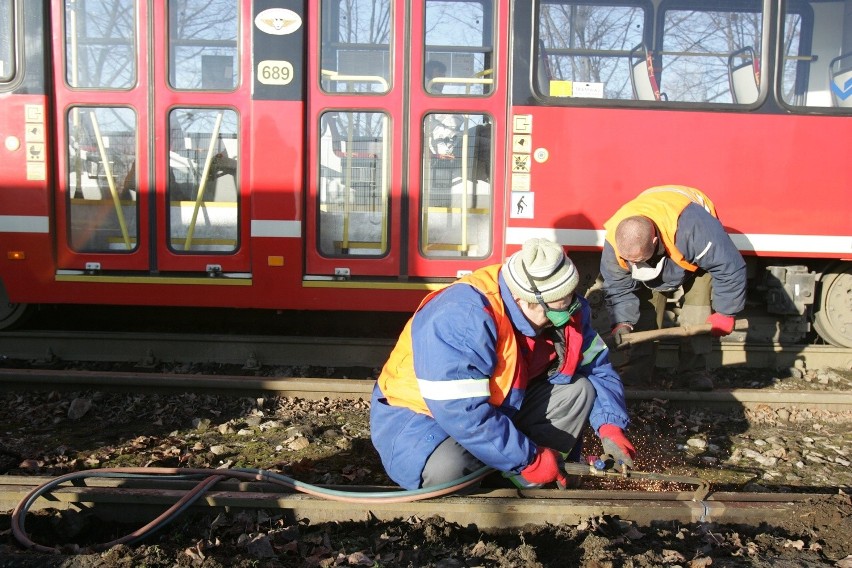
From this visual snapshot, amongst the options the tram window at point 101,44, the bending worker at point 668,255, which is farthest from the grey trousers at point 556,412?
the tram window at point 101,44

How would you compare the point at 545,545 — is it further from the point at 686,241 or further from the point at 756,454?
the point at 686,241

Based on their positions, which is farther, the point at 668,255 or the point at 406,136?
the point at 406,136

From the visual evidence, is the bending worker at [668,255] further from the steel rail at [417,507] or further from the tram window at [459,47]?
the steel rail at [417,507]

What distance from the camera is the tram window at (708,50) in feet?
19.4

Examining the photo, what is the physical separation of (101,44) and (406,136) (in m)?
2.58

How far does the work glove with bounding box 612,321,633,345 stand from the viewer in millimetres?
5074

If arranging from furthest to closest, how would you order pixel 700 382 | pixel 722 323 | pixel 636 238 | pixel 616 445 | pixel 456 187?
pixel 456 187 → pixel 700 382 → pixel 722 323 → pixel 636 238 → pixel 616 445

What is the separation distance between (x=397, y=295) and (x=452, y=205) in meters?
0.87

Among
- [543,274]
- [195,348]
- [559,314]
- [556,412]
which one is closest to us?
[543,274]

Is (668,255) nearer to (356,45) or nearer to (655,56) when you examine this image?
(655,56)

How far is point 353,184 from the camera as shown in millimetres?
6000

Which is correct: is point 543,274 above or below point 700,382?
above

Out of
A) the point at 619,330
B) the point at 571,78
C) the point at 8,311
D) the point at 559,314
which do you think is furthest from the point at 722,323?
the point at 8,311

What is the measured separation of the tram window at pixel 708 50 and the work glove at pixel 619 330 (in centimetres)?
198
